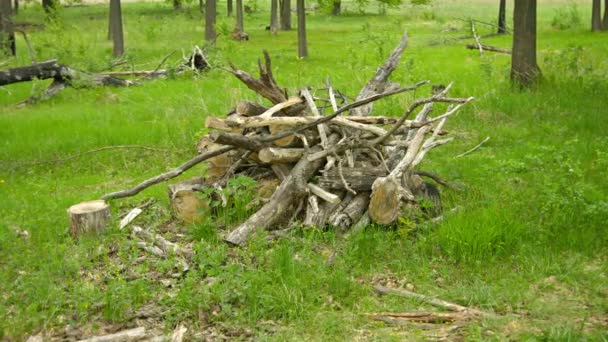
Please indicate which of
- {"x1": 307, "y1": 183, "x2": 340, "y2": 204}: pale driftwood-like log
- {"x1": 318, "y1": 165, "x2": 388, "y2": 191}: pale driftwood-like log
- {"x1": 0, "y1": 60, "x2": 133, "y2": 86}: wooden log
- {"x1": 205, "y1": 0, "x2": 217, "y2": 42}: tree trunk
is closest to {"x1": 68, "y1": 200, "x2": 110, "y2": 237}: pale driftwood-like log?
{"x1": 307, "y1": 183, "x2": 340, "y2": 204}: pale driftwood-like log

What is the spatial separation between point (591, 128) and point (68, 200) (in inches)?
305

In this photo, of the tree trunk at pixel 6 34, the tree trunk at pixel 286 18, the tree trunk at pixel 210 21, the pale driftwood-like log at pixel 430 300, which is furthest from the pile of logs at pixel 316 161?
the tree trunk at pixel 286 18

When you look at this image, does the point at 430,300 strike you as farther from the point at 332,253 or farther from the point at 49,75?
the point at 49,75

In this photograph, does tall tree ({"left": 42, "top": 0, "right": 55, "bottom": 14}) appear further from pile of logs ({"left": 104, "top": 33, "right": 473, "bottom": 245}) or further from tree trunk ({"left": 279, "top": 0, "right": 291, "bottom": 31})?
pile of logs ({"left": 104, "top": 33, "right": 473, "bottom": 245})

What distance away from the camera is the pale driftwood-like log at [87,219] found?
7.82 metres

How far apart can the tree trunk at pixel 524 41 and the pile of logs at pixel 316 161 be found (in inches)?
252

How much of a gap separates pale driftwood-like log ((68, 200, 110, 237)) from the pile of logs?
639 mm

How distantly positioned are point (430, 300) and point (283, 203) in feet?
7.24

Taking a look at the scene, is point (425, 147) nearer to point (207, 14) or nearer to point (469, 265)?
point (469, 265)

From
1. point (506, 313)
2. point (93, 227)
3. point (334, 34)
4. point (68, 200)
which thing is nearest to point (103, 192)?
point (68, 200)

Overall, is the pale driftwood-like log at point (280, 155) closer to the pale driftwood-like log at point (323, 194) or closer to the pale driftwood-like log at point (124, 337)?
the pale driftwood-like log at point (323, 194)

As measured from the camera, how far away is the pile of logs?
766 cm

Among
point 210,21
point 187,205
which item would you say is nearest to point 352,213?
point 187,205

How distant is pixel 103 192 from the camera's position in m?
9.91
